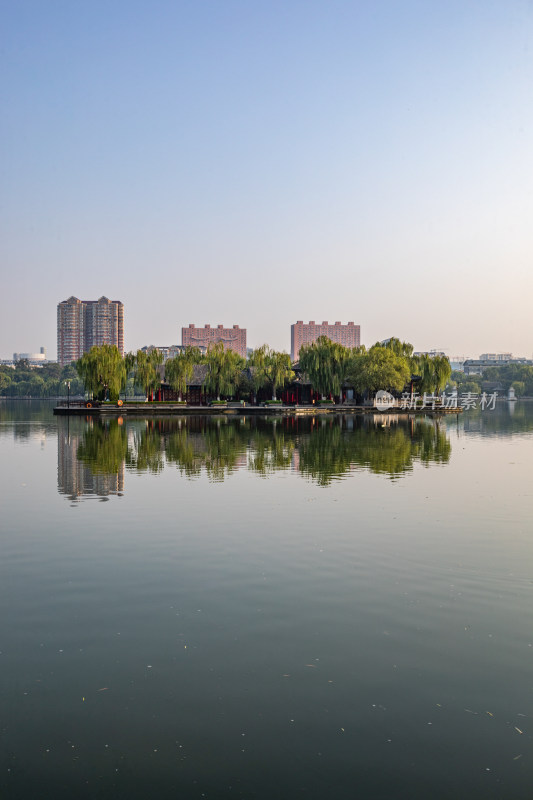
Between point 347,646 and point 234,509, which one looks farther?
point 234,509

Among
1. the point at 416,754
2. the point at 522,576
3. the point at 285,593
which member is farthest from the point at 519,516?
the point at 416,754

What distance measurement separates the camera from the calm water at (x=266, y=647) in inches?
205

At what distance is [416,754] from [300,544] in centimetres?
692

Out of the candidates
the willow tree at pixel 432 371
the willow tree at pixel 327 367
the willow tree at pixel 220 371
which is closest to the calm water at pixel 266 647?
the willow tree at pixel 327 367

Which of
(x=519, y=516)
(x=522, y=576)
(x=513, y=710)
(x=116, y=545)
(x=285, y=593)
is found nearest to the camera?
(x=513, y=710)

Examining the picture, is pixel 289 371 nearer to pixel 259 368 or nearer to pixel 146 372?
pixel 259 368

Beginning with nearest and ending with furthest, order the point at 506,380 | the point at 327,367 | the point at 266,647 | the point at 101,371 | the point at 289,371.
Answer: the point at 266,647
the point at 101,371
the point at 327,367
the point at 289,371
the point at 506,380

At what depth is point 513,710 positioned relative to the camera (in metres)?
6.05

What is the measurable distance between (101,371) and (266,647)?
59.7 meters

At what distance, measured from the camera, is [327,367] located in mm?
75562

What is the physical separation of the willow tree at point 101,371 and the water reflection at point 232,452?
19362 millimetres

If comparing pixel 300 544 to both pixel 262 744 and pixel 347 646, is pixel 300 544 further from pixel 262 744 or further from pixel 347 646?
pixel 262 744

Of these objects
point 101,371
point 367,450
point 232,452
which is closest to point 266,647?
point 232,452

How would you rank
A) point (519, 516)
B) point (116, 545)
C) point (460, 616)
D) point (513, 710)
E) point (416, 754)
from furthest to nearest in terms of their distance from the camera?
point (519, 516) → point (116, 545) → point (460, 616) → point (513, 710) → point (416, 754)
